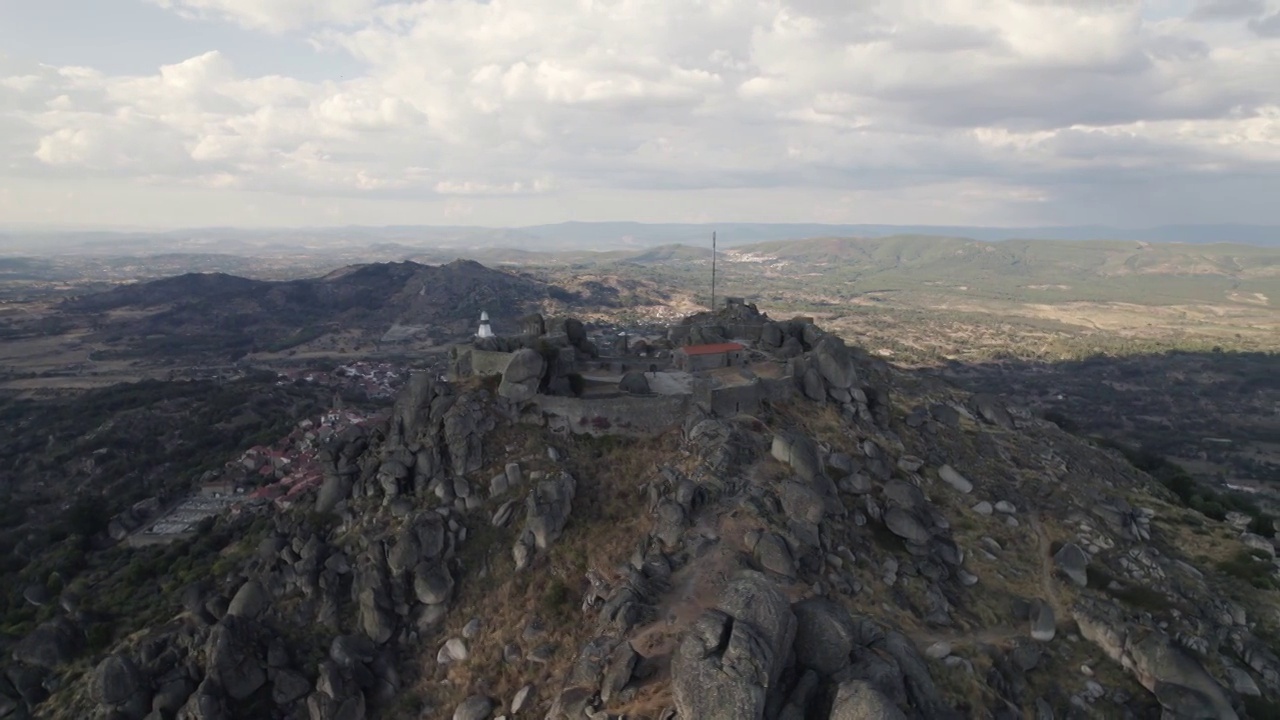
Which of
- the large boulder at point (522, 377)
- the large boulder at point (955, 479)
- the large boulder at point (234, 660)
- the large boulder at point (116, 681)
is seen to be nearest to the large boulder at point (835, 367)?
the large boulder at point (955, 479)

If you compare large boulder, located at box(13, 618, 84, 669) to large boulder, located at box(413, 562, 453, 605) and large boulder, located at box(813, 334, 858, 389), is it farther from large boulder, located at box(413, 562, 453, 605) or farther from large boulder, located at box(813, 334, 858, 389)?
large boulder, located at box(813, 334, 858, 389)

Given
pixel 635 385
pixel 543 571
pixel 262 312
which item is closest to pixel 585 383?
pixel 635 385

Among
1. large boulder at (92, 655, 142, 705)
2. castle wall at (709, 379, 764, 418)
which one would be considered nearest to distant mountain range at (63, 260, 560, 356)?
large boulder at (92, 655, 142, 705)

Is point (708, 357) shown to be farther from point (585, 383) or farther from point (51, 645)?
point (51, 645)

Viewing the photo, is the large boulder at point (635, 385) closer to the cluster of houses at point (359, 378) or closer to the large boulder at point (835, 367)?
the large boulder at point (835, 367)

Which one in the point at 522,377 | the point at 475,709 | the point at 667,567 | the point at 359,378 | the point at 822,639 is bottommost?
the point at 359,378
